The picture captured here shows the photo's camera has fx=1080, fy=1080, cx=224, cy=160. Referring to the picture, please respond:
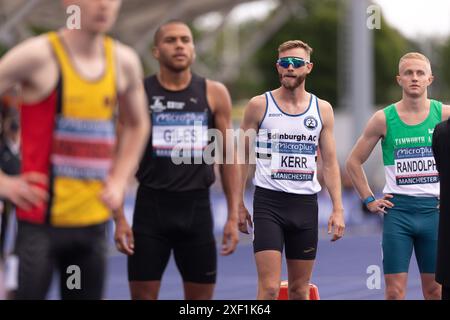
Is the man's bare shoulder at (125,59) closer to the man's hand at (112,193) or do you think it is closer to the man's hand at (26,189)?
the man's hand at (112,193)

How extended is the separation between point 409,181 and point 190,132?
193 cm

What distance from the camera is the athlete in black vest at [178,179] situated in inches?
316

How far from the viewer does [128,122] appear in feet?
17.9

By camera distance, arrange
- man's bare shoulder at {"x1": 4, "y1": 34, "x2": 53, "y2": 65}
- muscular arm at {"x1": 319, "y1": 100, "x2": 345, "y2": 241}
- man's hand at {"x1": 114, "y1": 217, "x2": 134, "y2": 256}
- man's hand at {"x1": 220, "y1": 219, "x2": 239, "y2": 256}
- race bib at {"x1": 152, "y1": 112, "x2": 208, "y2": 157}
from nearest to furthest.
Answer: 1. man's bare shoulder at {"x1": 4, "y1": 34, "x2": 53, "y2": 65}
2. man's hand at {"x1": 114, "y1": 217, "x2": 134, "y2": 256}
3. man's hand at {"x1": 220, "y1": 219, "x2": 239, "y2": 256}
4. race bib at {"x1": 152, "y1": 112, "x2": 208, "y2": 157}
5. muscular arm at {"x1": 319, "y1": 100, "x2": 345, "y2": 241}

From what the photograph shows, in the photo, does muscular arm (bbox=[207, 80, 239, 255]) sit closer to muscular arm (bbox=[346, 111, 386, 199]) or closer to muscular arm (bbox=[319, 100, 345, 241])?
muscular arm (bbox=[319, 100, 345, 241])

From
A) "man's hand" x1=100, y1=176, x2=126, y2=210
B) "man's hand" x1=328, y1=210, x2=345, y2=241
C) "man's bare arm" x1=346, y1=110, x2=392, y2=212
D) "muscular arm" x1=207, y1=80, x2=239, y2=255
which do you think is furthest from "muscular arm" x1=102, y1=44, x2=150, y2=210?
"man's bare arm" x1=346, y1=110, x2=392, y2=212

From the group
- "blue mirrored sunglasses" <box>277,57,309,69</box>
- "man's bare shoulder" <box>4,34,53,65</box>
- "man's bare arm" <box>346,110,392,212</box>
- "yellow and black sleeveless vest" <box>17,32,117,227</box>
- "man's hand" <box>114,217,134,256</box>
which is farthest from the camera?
"man's bare arm" <box>346,110,392,212</box>

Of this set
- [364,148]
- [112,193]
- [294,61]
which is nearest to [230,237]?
[294,61]

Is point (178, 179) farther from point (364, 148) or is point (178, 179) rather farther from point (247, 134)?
point (364, 148)

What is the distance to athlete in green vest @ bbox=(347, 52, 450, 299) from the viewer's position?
8727 mm

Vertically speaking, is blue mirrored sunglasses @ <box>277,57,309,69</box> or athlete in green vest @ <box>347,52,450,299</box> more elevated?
blue mirrored sunglasses @ <box>277,57,309,69</box>

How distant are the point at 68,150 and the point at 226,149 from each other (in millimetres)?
3039

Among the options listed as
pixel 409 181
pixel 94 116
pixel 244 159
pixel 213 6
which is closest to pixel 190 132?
pixel 244 159
